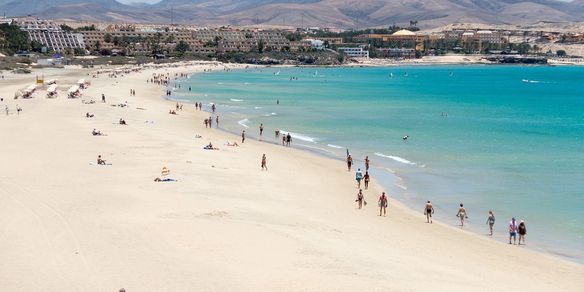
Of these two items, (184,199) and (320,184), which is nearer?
(184,199)

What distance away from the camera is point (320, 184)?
25625 mm

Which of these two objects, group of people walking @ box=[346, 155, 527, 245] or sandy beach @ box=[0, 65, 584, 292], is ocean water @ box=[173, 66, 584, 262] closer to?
group of people walking @ box=[346, 155, 527, 245]

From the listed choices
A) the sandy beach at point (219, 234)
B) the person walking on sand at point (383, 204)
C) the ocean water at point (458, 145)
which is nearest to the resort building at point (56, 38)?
the ocean water at point (458, 145)

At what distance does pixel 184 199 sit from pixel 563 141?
25.6m

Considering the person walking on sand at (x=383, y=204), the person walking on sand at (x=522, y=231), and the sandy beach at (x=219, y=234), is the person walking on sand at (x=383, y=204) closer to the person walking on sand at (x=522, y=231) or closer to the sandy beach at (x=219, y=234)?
the sandy beach at (x=219, y=234)

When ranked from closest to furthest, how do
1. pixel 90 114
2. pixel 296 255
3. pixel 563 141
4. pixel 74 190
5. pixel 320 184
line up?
pixel 296 255 < pixel 74 190 < pixel 320 184 < pixel 563 141 < pixel 90 114

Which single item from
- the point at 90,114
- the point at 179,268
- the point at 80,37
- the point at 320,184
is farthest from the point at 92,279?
the point at 80,37

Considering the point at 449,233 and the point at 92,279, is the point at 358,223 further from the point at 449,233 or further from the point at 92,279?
the point at 92,279

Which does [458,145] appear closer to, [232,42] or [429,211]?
[429,211]

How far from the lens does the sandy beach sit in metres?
13.9

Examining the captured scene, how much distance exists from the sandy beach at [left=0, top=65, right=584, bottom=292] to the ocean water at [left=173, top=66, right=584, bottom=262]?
1.96 m

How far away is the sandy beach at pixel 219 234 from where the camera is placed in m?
13.9

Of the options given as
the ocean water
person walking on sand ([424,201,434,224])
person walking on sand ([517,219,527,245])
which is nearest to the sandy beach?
person walking on sand ([424,201,434,224])

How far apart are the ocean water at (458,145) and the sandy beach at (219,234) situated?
6.44ft
